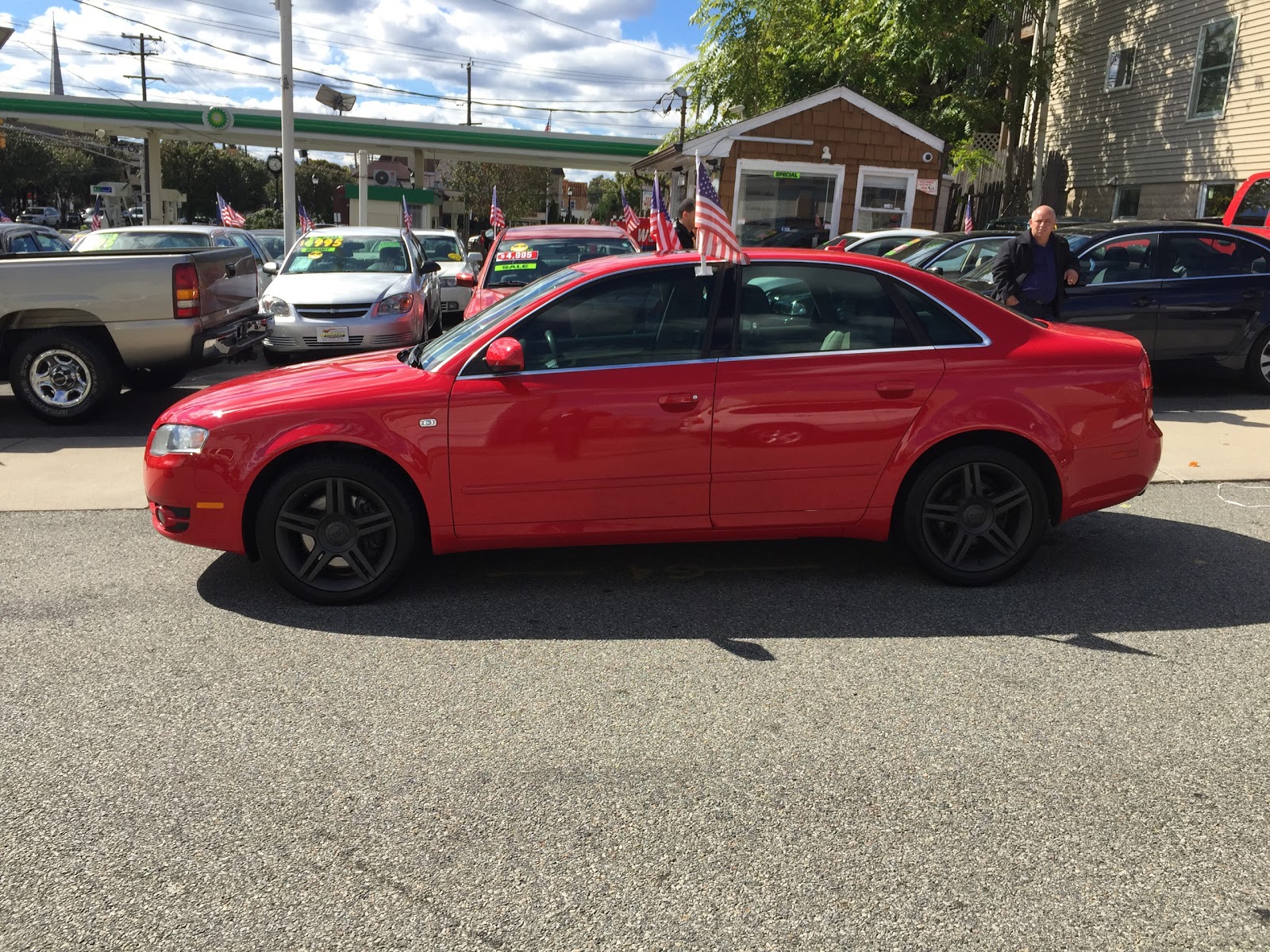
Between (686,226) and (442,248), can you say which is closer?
(686,226)

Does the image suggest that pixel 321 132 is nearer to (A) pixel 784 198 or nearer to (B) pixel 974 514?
(A) pixel 784 198

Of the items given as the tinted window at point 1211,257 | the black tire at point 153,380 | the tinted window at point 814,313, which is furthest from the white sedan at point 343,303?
the tinted window at point 1211,257

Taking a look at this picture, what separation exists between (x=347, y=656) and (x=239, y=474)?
1.01m

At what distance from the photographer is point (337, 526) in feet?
15.5

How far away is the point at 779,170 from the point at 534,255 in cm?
1099

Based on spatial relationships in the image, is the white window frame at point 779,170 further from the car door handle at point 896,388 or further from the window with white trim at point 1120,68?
the car door handle at point 896,388

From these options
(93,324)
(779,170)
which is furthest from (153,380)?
(779,170)

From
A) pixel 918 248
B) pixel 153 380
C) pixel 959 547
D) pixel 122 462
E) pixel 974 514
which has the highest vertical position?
pixel 918 248

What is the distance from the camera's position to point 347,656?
428 cm

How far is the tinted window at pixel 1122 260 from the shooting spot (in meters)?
9.53

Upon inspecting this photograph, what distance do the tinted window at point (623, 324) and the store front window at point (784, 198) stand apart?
1603 centimetres

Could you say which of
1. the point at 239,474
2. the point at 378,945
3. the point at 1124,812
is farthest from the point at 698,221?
the point at 378,945

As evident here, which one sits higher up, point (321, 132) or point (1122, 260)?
point (321, 132)

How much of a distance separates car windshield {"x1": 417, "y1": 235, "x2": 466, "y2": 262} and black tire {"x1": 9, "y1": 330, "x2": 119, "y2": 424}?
1005cm
